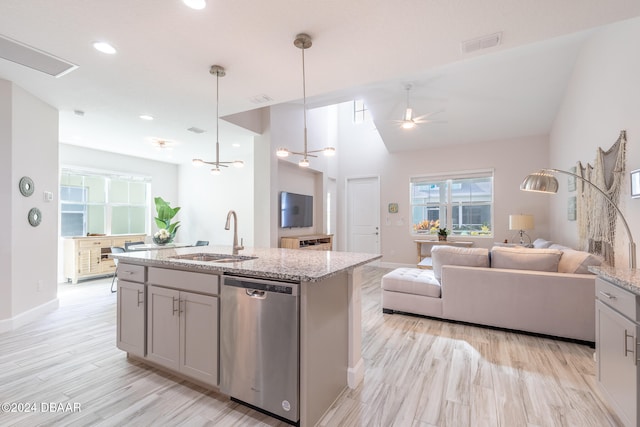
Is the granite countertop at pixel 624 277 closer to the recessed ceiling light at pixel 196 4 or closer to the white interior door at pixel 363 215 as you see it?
the recessed ceiling light at pixel 196 4

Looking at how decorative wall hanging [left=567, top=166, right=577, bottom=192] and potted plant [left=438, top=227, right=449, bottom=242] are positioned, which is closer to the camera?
decorative wall hanging [left=567, top=166, right=577, bottom=192]

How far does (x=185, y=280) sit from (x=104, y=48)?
205cm

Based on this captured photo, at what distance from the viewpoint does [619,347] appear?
162 cm

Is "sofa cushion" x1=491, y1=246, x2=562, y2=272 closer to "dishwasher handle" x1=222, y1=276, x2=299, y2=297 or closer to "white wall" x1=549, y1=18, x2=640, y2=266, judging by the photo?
"white wall" x1=549, y1=18, x2=640, y2=266

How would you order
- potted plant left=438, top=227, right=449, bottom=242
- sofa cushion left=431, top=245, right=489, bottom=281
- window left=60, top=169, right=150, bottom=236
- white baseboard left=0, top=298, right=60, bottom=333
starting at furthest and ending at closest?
potted plant left=438, top=227, right=449, bottom=242 < window left=60, top=169, right=150, bottom=236 < sofa cushion left=431, top=245, right=489, bottom=281 < white baseboard left=0, top=298, right=60, bottom=333

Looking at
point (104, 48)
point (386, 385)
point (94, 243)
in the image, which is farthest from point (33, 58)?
point (94, 243)

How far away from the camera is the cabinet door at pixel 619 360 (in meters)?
1.48

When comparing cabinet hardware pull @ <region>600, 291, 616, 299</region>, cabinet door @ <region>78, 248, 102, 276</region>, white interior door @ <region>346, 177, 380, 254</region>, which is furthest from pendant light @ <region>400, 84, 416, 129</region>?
cabinet door @ <region>78, 248, 102, 276</region>

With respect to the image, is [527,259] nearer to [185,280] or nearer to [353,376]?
[353,376]

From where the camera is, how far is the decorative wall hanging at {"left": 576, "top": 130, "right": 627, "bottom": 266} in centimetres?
282

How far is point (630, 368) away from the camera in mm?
1517

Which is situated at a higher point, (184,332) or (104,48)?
(104,48)

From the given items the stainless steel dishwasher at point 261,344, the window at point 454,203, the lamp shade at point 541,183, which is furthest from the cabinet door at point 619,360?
the window at point 454,203

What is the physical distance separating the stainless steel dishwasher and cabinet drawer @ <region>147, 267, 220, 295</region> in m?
0.12
